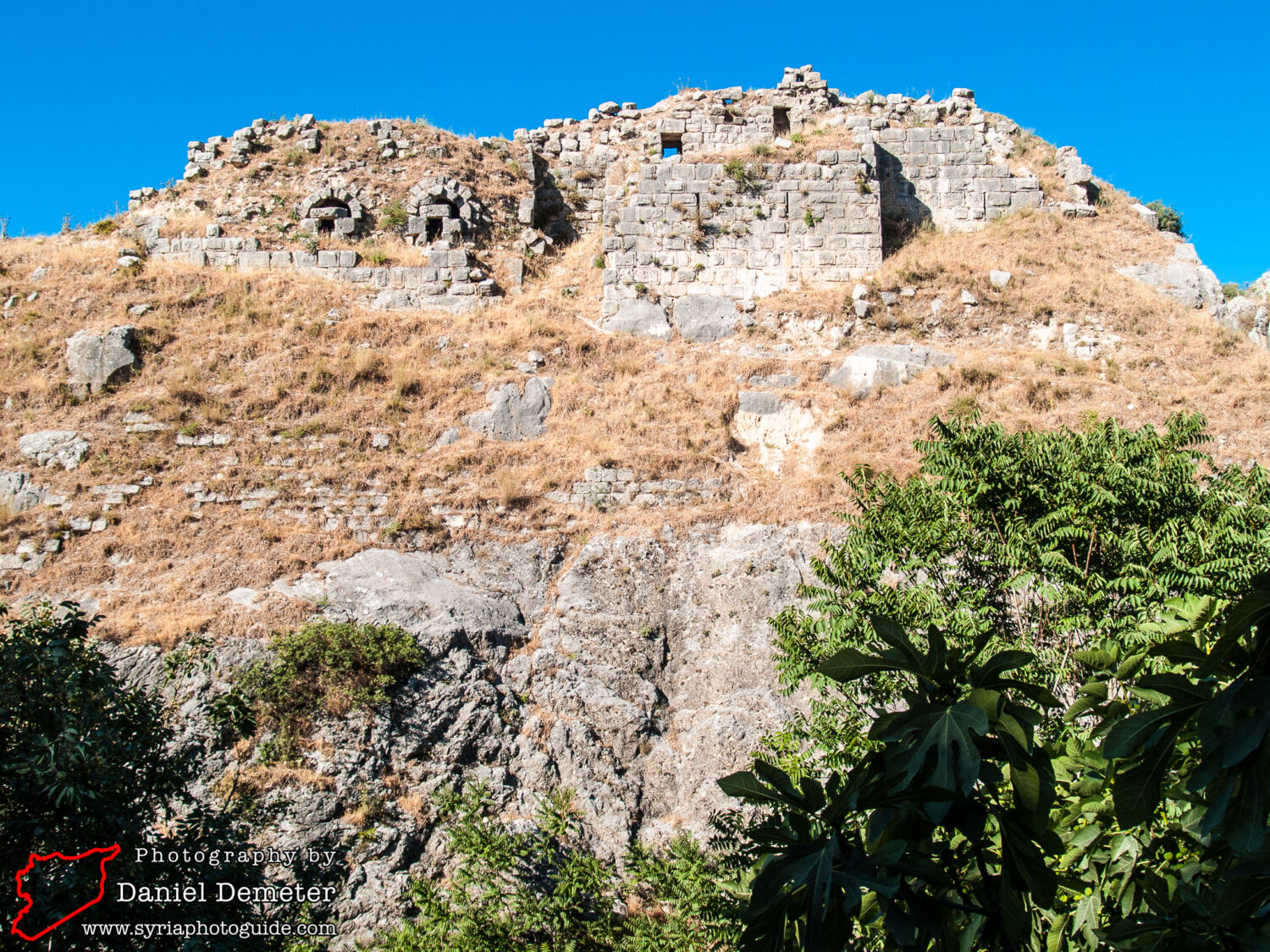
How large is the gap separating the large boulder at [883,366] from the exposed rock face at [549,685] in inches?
138

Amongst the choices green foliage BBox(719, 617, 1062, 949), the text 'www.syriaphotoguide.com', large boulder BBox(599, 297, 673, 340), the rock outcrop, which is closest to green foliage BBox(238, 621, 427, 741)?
the text 'www.syriaphotoguide.com'

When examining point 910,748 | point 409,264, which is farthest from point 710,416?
point 910,748

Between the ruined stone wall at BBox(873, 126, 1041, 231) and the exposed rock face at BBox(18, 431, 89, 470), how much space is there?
15.4m

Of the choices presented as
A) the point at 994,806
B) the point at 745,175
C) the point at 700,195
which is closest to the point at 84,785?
the point at 994,806

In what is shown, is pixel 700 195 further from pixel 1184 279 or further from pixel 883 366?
pixel 1184 279

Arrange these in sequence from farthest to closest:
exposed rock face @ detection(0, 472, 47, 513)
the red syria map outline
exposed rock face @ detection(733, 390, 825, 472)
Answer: exposed rock face @ detection(733, 390, 825, 472), exposed rock face @ detection(0, 472, 47, 513), the red syria map outline

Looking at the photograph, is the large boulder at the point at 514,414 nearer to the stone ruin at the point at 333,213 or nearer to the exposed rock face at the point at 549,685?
the exposed rock face at the point at 549,685

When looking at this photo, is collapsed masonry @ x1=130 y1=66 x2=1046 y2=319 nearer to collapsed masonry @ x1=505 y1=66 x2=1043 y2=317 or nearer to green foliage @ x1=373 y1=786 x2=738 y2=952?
collapsed masonry @ x1=505 y1=66 x2=1043 y2=317

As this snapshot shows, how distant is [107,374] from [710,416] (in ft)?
33.3

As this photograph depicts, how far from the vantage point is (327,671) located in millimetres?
9438

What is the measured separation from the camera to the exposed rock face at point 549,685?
8680 millimetres

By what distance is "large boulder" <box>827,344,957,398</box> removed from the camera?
46.1 ft

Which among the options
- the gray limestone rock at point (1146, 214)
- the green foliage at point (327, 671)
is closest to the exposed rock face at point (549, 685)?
the green foliage at point (327, 671)

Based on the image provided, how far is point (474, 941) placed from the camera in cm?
674
